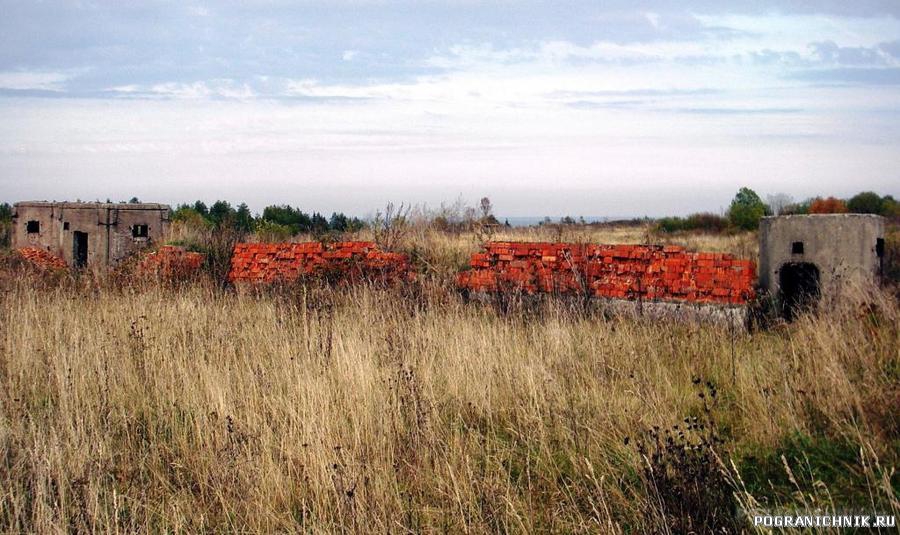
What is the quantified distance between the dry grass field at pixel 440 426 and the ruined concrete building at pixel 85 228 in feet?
47.8

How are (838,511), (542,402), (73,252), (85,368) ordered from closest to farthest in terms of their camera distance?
1. (838,511)
2. (542,402)
3. (85,368)
4. (73,252)

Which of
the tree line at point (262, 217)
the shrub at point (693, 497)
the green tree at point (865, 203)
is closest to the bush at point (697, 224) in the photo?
the green tree at point (865, 203)

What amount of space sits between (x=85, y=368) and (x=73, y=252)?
1769cm

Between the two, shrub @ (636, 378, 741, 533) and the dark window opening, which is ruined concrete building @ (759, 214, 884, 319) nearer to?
the dark window opening

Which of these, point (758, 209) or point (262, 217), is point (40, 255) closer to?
point (262, 217)

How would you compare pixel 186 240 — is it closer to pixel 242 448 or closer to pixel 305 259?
pixel 305 259

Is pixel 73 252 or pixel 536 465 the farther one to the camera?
pixel 73 252

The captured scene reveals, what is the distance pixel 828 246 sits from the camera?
9492mm

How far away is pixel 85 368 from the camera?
20.9 feet

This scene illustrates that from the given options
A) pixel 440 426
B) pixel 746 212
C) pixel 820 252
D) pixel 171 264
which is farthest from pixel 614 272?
pixel 746 212

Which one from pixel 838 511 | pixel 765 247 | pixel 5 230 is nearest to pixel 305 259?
pixel 765 247

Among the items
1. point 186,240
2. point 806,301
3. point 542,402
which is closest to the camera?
point 542,402

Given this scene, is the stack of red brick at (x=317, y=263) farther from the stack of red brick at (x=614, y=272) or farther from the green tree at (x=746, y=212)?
the green tree at (x=746, y=212)

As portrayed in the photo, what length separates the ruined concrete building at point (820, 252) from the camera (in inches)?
367
